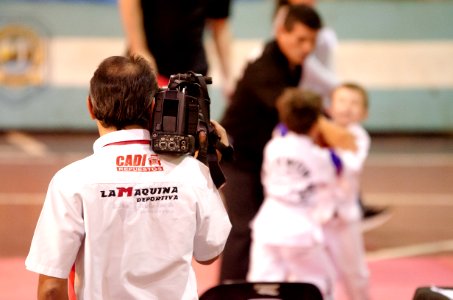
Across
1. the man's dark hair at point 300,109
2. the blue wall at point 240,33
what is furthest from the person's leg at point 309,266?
the blue wall at point 240,33

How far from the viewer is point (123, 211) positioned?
2773 mm

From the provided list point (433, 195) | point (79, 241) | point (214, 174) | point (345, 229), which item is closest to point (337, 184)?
point (345, 229)

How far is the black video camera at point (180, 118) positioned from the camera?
9.21 feet

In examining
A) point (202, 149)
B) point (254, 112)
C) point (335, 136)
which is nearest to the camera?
point (202, 149)

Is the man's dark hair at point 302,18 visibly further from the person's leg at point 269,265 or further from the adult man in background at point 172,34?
the person's leg at point 269,265

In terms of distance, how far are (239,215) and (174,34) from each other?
118cm

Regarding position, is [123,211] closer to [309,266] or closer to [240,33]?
[309,266]

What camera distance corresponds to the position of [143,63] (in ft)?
9.50

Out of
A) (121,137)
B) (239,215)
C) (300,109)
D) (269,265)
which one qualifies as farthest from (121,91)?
(239,215)

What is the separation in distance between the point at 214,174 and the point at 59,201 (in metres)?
0.55

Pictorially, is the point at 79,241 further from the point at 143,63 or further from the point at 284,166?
the point at 284,166

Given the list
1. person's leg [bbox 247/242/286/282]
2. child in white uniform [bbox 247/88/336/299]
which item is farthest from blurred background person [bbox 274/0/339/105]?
person's leg [bbox 247/242/286/282]

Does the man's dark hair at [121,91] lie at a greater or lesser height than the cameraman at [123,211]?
greater

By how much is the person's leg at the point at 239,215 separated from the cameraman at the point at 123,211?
99.8 inches
